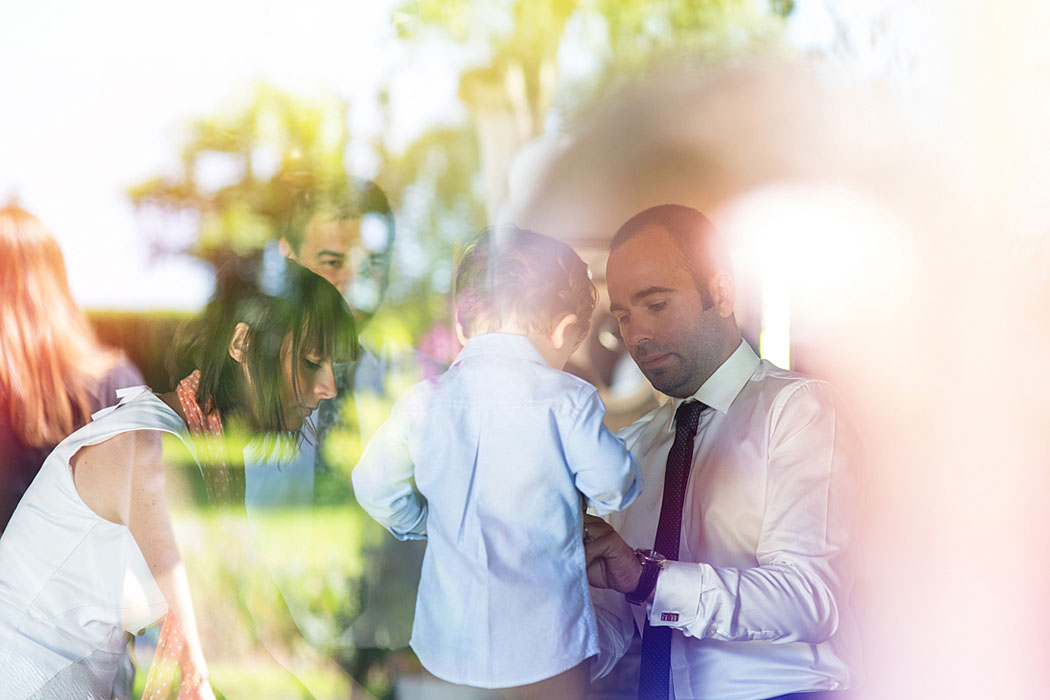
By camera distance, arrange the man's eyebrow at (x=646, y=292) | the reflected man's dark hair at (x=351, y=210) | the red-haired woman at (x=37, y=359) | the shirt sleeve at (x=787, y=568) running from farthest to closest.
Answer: the red-haired woman at (x=37, y=359) → the reflected man's dark hair at (x=351, y=210) → the man's eyebrow at (x=646, y=292) → the shirt sleeve at (x=787, y=568)

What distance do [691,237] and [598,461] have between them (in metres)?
0.54

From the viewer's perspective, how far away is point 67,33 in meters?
2.27

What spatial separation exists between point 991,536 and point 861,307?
2.11 ft

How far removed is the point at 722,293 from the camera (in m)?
1.97

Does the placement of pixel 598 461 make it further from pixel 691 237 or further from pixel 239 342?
pixel 239 342

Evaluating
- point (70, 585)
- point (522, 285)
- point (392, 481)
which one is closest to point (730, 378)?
point (522, 285)

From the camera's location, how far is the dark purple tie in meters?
1.95

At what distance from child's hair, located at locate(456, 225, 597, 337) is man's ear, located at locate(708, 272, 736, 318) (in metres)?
0.27

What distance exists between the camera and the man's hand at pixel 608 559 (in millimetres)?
1904

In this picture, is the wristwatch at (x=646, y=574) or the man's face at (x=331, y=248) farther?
the man's face at (x=331, y=248)

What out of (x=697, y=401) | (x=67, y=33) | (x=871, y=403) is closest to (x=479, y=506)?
(x=697, y=401)

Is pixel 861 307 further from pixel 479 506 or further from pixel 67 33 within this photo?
pixel 67 33

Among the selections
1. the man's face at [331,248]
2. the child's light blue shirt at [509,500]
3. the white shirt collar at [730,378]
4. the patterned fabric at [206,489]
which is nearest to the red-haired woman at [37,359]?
the patterned fabric at [206,489]

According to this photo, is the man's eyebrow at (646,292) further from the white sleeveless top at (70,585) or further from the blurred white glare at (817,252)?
the white sleeveless top at (70,585)
